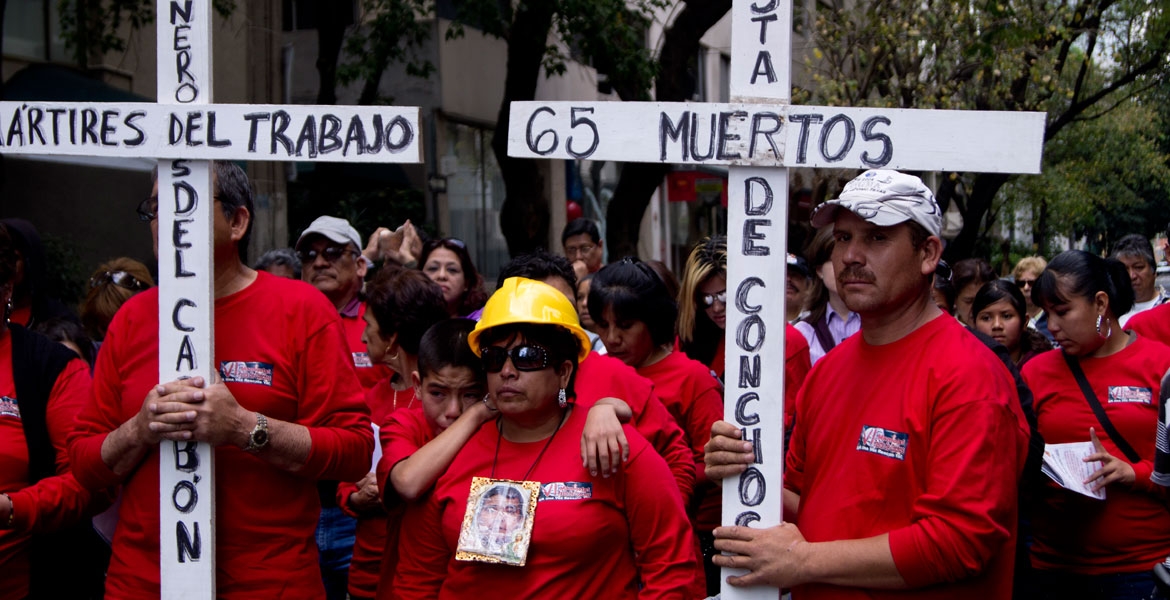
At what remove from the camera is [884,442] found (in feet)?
8.20

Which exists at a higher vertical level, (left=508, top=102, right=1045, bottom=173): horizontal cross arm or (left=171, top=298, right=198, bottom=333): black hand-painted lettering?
(left=508, top=102, right=1045, bottom=173): horizontal cross arm

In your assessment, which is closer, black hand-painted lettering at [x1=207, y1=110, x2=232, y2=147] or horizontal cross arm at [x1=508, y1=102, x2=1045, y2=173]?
horizontal cross arm at [x1=508, y1=102, x2=1045, y2=173]

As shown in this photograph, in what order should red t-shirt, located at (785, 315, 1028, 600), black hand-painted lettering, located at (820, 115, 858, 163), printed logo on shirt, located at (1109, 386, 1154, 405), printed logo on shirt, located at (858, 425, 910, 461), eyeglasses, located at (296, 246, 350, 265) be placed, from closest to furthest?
1. red t-shirt, located at (785, 315, 1028, 600)
2. printed logo on shirt, located at (858, 425, 910, 461)
3. black hand-painted lettering, located at (820, 115, 858, 163)
4. printed logo on shirt, located at (1109, 386, 1154, 405)
5. eyeglasses, located at (296, 246, 350, 265)

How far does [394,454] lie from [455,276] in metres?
2.36

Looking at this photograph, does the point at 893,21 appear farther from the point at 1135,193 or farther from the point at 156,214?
the point at 1135,193

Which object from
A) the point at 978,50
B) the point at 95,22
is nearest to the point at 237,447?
the point at 978,50

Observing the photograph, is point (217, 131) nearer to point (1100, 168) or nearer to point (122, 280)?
point (122, 280)

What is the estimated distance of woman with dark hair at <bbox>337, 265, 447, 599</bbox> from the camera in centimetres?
406

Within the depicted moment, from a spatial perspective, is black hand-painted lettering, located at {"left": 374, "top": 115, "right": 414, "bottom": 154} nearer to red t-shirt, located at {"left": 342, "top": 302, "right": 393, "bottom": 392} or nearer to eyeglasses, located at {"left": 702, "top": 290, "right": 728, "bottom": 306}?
red t-shirt, located at {"left": 342, "top": 302, "right": 393, "bottom": 392}

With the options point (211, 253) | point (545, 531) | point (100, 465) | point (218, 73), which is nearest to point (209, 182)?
point (211, 253)

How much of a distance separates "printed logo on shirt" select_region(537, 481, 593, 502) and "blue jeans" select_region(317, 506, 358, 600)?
181cm

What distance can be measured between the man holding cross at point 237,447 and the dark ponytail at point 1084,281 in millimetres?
2811

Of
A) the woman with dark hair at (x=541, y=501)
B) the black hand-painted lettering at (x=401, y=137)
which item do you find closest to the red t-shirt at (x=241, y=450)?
the woman with dark hair at (x=541, y=501)

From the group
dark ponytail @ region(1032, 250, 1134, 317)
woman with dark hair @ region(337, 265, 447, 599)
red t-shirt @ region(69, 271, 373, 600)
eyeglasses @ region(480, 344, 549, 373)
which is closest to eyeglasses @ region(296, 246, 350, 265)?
woman with dark hair @ region(337, 265, 447, 599)
